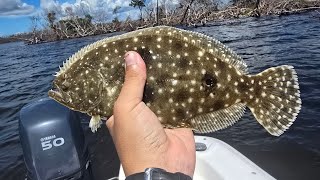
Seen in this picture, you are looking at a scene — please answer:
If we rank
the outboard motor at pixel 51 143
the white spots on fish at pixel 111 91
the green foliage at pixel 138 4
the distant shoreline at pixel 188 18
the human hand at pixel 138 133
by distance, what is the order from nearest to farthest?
the human hand at pixel 138 133, the white spots on fish at pixel 111 91, the outboard motor at pixel 51 143, the distant shoreline at pixel 188 18, the green foliage at pixel 138 4

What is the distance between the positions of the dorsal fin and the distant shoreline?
2136 inches

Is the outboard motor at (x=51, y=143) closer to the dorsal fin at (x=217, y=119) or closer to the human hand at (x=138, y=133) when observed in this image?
the human hand at (x=138, y=133)

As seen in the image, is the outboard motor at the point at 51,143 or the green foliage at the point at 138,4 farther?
the green foliage at the point at 138,4

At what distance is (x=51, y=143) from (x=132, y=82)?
374 cm

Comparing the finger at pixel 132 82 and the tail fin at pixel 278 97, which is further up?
the finger at pixel 132 82

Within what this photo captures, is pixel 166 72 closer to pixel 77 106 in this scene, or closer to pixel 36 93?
pixel 77 106

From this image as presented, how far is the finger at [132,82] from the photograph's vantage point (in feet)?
9.84

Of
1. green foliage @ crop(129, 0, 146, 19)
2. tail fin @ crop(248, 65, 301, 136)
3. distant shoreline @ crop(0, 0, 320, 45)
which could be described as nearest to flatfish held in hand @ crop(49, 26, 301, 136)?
tail fin @ crop(248, 65, 301, 136)

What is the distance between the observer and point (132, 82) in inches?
120

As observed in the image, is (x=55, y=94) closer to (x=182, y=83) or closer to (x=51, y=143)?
(x=182, y=83)

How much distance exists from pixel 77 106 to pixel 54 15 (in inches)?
3947

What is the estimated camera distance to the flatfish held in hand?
3.34 metres

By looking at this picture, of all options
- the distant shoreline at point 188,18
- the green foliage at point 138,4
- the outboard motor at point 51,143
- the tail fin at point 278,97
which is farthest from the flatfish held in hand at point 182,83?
the green foliage at point 138,4

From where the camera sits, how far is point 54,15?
3809 inches
